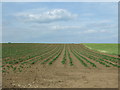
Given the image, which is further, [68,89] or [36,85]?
[36,85]

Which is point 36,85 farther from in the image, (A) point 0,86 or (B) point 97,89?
(B) point 97,89

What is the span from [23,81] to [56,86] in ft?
8.99

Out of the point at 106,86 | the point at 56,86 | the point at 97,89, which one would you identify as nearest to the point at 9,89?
the point at 56,86

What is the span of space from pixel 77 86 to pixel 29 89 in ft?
9.80

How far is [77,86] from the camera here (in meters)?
10.9

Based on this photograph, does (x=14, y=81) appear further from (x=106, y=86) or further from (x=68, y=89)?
(x=106, y=86)

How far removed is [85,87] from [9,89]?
458 centimetres

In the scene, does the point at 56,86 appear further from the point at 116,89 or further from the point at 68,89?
the point at 116,89

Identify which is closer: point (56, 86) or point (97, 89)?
point (97, 89)

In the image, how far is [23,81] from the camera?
1237cm

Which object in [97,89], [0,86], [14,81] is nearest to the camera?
[97,89]

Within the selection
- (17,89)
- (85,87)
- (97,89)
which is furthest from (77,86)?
(17,89)

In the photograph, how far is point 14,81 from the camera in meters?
12.3

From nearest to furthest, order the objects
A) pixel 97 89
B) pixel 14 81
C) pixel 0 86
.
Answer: pixel 97 89
pixel 0 86
pixel 14 81
